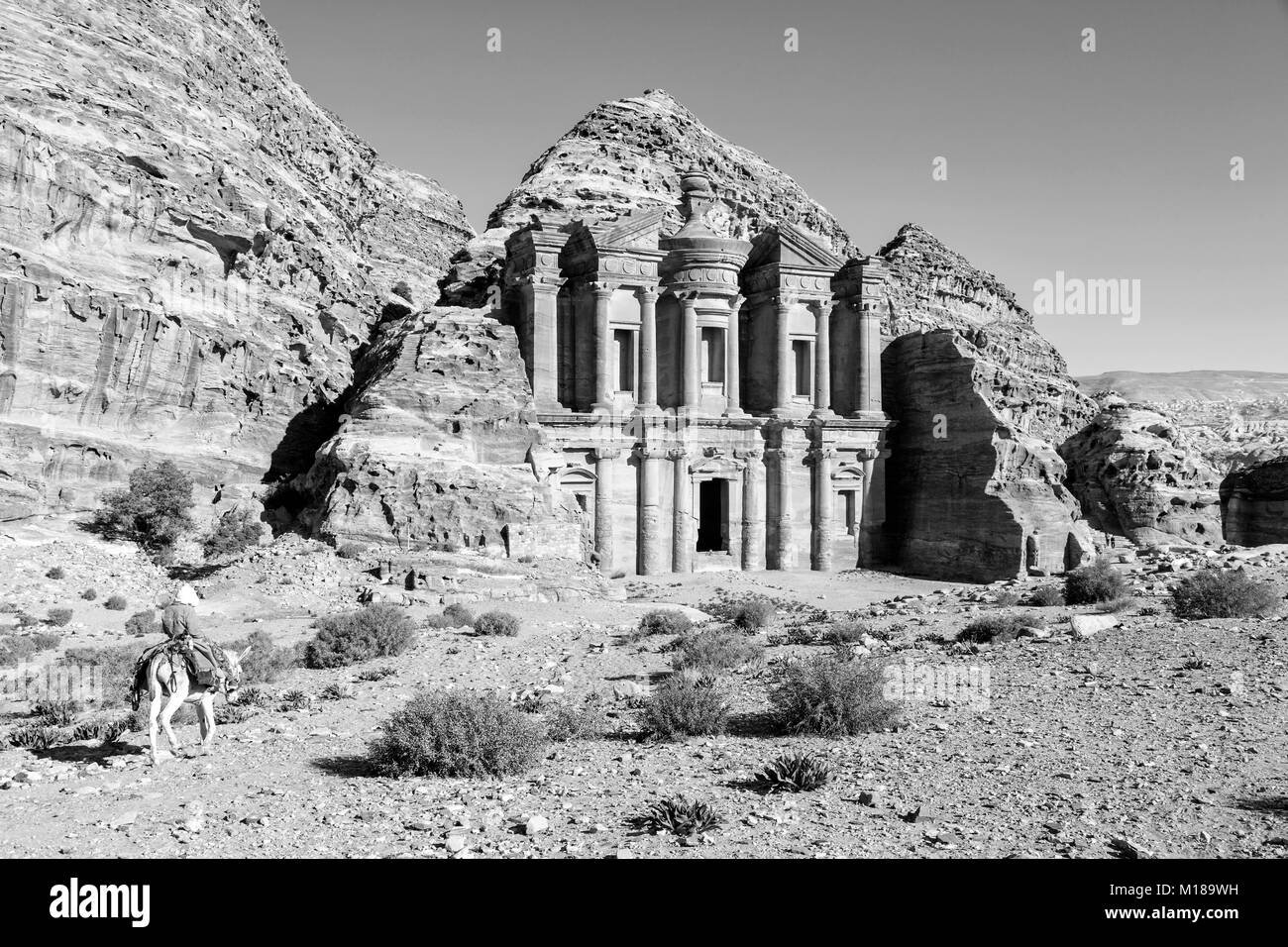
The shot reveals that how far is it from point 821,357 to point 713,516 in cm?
792

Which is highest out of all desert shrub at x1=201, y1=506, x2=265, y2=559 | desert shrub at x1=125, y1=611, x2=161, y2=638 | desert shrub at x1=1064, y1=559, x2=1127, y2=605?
desert shrub at x1=201, y1=506, x2=265, y2=559

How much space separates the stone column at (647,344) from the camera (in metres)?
37.6

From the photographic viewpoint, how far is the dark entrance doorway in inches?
1537

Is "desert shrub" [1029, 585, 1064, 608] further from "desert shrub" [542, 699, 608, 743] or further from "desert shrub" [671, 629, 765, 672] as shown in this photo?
"desert shrub" [542, 699, 608, 743]

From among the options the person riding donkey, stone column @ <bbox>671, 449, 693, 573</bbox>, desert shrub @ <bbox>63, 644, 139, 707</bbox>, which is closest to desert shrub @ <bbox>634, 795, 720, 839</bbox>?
the person riding donkey

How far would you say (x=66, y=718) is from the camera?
13758 mm

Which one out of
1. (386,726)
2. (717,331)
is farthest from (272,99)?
(386,726)

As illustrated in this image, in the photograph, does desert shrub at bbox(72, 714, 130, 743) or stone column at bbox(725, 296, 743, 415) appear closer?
desert shrub at bbox(72, 714, 130, 743)

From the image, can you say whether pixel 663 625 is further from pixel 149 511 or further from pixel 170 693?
pixel 149 511

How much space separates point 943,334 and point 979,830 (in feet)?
111

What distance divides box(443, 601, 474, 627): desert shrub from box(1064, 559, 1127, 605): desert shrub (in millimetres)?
13977

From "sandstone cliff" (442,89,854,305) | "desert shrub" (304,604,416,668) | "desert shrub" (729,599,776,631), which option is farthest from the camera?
"sandstone cliff" (442,89,854,305)

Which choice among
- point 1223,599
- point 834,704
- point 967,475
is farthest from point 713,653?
point 967,475
